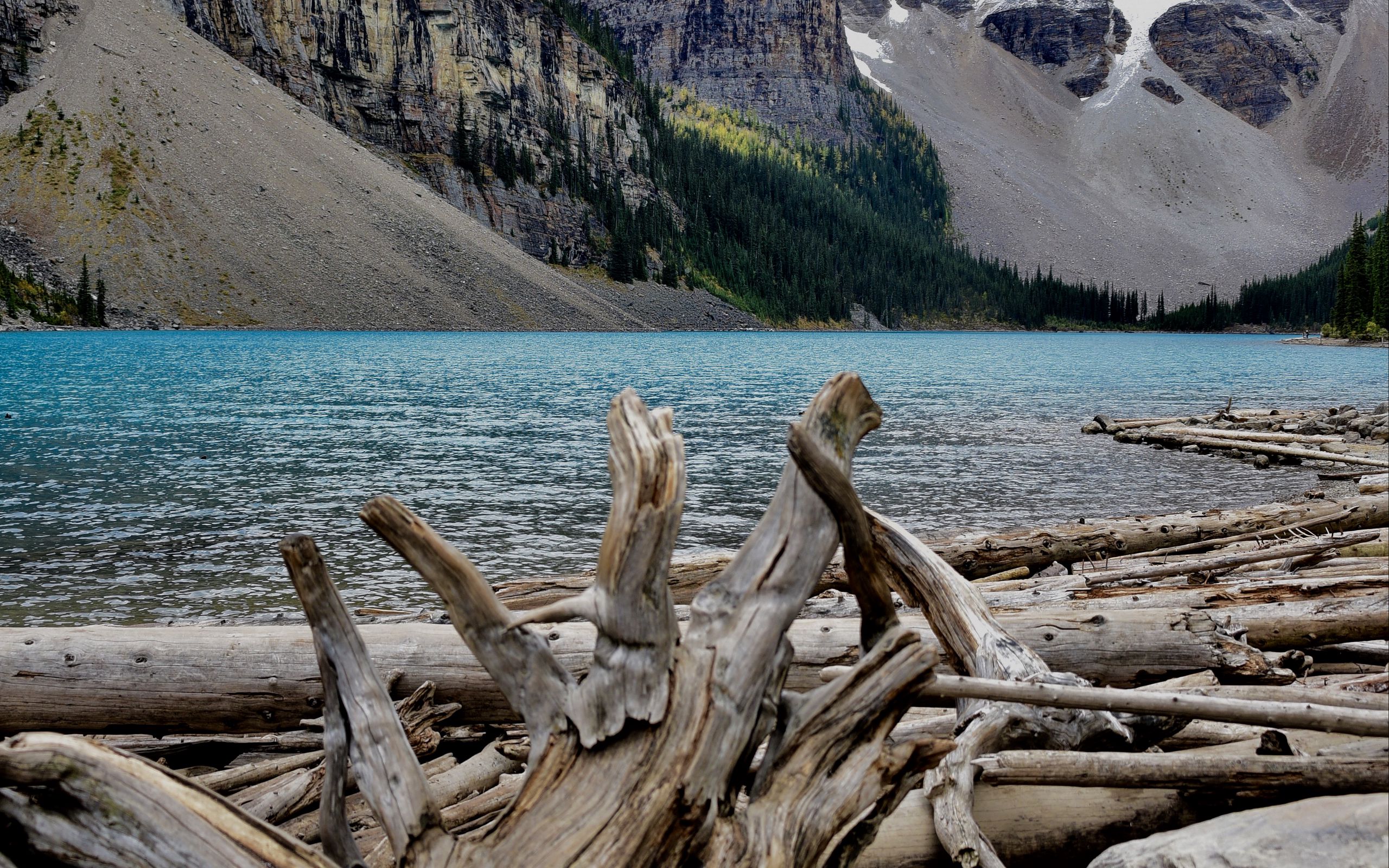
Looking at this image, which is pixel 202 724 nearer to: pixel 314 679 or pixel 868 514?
pixel 314 679

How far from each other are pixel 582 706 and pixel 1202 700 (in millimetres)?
2157

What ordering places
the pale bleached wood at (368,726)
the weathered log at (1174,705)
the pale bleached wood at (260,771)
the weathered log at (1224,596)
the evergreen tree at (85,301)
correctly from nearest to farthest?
1. the pale bleached wood at (368,726)
2. the weathered log at (1174,705)
3. the pale bleached wood at (260,771)
4. the weathered log at (1224,596)
5. the evergreen tree at (85,301)

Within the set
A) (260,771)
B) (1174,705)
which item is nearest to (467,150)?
(260,771)

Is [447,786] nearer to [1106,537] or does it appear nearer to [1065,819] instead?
[1065,819]

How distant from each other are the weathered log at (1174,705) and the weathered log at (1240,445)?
64.1 feet

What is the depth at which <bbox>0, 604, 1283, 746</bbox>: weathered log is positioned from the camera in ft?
17.6

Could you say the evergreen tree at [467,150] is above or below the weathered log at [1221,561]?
above

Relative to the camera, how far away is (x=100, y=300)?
8994 cm

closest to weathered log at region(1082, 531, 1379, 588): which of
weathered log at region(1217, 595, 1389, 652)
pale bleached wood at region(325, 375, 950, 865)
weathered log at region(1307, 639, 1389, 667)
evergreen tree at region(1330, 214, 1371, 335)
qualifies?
weathered log at region(1217, 595, 1389, 652)

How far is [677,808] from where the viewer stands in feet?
9.84

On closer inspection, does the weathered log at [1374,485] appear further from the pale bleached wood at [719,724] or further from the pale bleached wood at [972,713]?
the pale bleached wood at [719,724]

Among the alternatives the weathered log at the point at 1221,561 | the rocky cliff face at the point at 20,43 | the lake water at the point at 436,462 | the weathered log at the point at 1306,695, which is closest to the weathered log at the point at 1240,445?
the lake water at the point at 436,462

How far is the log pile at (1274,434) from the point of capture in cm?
2170

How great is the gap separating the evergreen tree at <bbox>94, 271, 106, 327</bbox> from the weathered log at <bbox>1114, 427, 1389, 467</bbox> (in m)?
91.3
